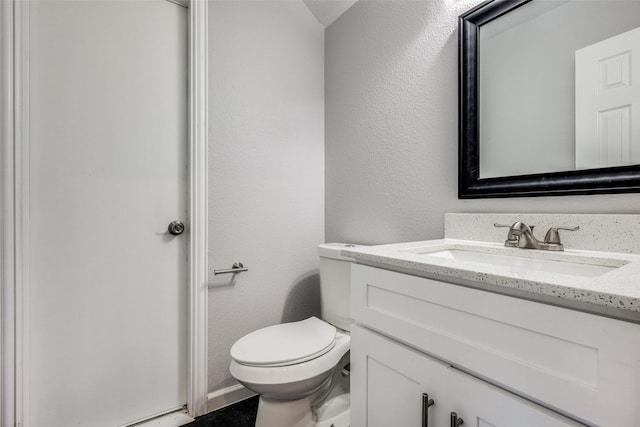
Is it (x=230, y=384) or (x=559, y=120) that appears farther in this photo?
(x=230, y=384)

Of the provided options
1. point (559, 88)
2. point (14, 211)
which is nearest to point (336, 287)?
point (559, 88)

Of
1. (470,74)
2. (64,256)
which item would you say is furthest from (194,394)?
(470,74)

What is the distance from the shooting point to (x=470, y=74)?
113cm

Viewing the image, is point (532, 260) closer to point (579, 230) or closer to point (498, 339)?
point (579, 230)

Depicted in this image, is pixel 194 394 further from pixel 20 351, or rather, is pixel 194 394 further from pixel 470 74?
pixel 470 74

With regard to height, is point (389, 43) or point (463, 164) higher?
point (389, 43)

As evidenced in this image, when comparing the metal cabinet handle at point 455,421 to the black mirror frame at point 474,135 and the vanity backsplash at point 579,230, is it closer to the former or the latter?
the vanity backsplash at point 579,230

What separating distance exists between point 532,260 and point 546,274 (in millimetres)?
374

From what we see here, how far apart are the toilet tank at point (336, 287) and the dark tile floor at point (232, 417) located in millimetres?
545

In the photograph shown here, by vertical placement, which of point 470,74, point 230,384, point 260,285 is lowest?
point 230,384

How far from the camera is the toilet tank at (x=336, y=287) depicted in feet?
4.42

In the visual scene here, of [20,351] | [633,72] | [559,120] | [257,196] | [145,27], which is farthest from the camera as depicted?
[257,196]

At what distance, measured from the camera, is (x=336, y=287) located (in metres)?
1.39

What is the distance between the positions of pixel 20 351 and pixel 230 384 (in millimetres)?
817
